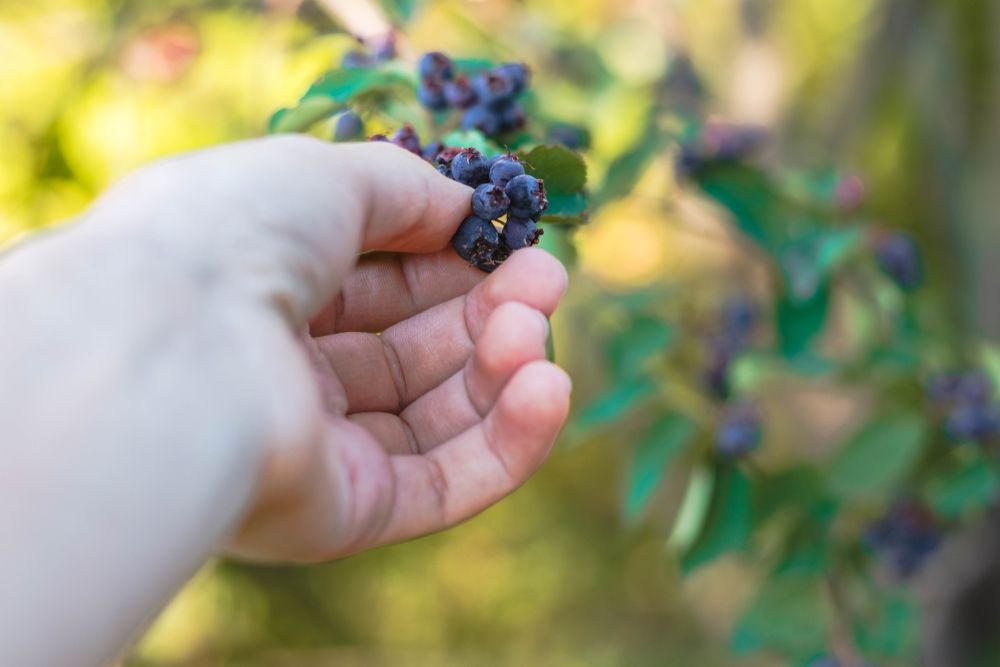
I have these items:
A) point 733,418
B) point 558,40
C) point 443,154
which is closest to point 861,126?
point 558,40

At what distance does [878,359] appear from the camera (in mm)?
1394

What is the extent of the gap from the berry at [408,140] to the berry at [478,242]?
0.33ft

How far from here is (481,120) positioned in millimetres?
927

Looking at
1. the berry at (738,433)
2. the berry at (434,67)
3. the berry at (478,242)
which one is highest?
the berry at (434,67)

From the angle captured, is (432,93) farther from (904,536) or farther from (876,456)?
(904,536)

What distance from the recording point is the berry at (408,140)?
0.82 metres

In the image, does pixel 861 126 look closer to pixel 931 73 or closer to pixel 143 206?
pixel 931 73

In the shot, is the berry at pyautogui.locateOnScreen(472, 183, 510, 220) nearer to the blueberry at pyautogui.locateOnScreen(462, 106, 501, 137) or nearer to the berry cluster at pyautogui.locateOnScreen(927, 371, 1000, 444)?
the blueberry at pyautogui.locateOnScreen(462, 106, 501, 137)

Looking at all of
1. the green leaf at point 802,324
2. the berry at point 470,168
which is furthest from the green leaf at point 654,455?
the berry at point 470,168

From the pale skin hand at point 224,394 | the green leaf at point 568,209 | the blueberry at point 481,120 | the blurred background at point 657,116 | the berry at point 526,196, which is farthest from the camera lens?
the blurred background at point 657,116

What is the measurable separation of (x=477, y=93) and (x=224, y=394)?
1.67 ft

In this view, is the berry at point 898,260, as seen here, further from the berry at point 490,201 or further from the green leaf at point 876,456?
the berry at point 490,201

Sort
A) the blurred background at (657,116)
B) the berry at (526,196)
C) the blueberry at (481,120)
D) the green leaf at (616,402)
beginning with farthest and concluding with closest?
the blurred background at (657,116), the green leaf at (616,402), the blueberry at (481,120), the berry at (526,196)

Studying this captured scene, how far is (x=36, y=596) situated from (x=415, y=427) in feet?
1.21
